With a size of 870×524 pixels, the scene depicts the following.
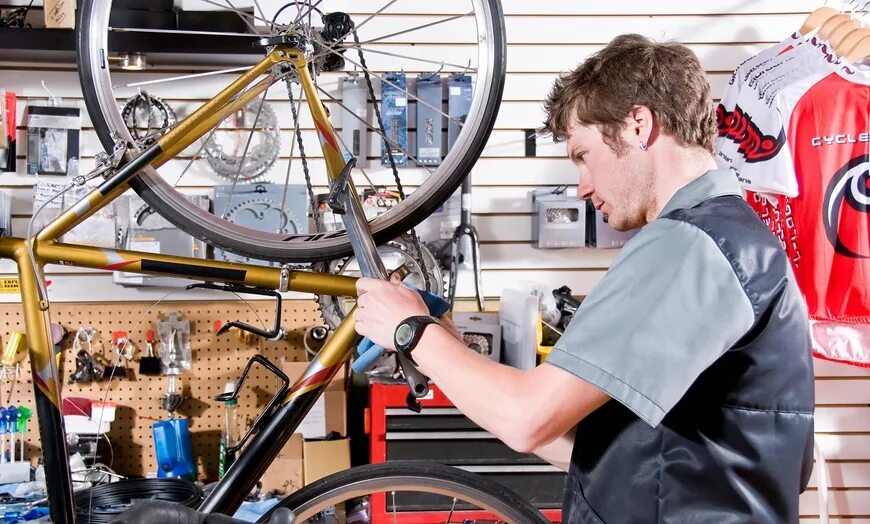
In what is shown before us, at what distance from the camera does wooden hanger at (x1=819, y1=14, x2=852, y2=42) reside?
2430mm

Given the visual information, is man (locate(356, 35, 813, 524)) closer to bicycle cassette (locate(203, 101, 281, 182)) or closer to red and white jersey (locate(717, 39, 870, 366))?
red and white jersey (locate(717, 39, 870, 366))

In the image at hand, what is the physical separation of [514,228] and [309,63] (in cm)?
135

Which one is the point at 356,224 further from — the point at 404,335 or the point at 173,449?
the point at 173,449

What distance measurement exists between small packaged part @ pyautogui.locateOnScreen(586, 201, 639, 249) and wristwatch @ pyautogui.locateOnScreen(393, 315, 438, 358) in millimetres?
1639

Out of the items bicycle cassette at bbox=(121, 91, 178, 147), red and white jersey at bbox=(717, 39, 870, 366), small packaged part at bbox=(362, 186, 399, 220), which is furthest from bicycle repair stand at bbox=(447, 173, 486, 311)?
bicycle cassette at bbox=(121, 91, 178, 147)

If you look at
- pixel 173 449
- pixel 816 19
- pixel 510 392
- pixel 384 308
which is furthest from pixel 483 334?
pixel 816 19

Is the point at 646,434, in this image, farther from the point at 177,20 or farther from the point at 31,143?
the point at 31,143

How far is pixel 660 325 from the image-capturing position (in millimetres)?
1011

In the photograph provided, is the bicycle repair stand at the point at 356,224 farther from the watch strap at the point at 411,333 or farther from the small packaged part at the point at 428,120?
the small packaged part at the point at 428,120

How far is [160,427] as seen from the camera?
8.22 ft

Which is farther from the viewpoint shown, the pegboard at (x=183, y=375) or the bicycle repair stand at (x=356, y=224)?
the pegboard at (x=183, y=375)

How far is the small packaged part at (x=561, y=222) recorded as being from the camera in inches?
105

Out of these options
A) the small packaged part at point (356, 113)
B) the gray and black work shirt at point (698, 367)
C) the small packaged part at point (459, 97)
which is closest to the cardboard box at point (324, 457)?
the small packaged part at point (356, 113)

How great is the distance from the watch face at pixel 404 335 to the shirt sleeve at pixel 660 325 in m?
0.22
